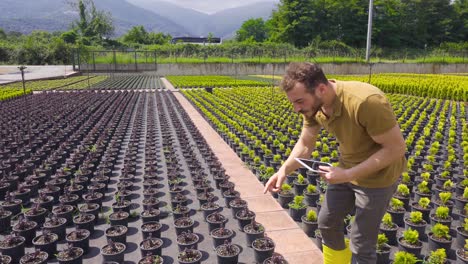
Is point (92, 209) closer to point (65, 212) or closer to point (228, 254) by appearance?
point (65, 212)

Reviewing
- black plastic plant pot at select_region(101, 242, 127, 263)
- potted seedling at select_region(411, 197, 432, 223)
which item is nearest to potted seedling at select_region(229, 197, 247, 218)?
black plastic plant pot at select_region(101, 242, 127, 263)

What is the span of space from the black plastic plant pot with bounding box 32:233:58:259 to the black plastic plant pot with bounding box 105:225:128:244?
61 cm

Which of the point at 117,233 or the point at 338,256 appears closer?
the point at 338,256

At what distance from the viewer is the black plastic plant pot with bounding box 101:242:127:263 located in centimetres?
395

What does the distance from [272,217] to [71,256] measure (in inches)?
104

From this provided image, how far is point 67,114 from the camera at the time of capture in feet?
43.0

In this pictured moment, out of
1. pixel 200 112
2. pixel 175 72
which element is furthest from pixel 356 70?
pixel 200 112

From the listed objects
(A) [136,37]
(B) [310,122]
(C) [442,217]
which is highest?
(A) [136,37]

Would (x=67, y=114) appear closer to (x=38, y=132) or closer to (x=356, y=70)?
(x=38, y=132)

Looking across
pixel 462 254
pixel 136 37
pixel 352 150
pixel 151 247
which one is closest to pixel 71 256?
pixel 151 247

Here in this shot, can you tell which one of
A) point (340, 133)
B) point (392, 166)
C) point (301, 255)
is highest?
point (340, 133)

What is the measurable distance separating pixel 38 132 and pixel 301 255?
8.88m

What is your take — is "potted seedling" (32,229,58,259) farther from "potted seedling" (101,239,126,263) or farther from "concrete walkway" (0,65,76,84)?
"concrete walkway" (0,65,76,84)

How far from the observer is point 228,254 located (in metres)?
3.94
